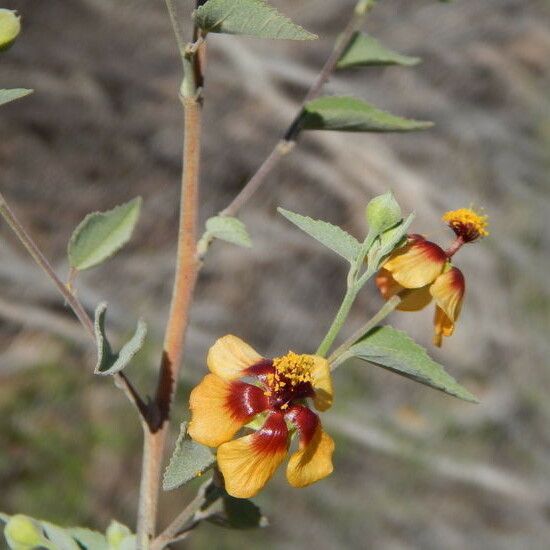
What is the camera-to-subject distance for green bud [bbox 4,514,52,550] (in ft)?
2.61

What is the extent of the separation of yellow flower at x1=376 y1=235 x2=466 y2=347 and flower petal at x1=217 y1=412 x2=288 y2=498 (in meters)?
0.18

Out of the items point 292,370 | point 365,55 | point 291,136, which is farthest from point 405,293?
point 365,55

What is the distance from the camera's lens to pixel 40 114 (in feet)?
11.9

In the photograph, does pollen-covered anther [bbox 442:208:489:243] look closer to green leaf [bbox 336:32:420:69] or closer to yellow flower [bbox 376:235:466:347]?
yellow flower [bbox 376:235:466:347]

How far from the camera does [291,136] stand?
3.13 feet

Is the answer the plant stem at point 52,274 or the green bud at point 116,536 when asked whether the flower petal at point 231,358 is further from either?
the green bud at point 116,536

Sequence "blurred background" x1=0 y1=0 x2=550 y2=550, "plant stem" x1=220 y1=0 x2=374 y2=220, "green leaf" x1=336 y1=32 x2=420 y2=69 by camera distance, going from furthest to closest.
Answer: "blurred background" x1=0 y1=0 x2=550 y2=550 < "green leaf" x1=336 y1=32 x2=420 y2=69 < "plant stem" x1=220 y1=0 x2=374 y2=220

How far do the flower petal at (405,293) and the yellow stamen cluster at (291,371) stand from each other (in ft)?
0.44

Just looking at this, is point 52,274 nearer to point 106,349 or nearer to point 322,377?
point 106,349

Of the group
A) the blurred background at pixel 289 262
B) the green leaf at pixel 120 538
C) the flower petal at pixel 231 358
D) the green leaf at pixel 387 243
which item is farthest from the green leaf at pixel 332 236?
the blurred background at pixel 289 262

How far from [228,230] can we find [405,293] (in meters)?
0.19

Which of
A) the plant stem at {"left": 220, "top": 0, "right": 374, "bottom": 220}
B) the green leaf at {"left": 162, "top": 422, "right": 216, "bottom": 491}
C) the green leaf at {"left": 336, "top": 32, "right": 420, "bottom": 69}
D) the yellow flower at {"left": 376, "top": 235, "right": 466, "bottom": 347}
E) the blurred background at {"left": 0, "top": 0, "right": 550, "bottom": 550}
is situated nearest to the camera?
the green leaf at {"left": 162, "top": 422, "right": 216, "bottom": 491}

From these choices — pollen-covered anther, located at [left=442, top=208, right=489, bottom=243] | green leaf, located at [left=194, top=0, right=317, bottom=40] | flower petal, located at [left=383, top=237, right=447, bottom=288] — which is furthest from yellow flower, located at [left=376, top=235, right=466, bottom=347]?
green leaf, located at [left=194, top=0, right=317, bottom=40]

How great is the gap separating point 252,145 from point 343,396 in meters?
1.27
